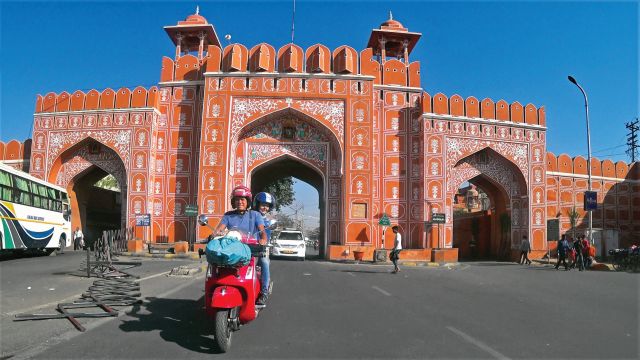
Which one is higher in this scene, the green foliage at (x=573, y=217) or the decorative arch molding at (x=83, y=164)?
the decorative arch molding at (x=83, y=164)

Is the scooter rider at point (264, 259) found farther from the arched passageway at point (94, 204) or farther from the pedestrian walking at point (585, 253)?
the arched passageway at point (94, 204)

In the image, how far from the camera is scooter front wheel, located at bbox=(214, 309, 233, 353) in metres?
4.55

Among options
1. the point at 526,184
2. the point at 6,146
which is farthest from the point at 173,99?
the point at 526,184

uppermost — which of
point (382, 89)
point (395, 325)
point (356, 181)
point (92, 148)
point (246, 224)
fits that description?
point (382, 89)

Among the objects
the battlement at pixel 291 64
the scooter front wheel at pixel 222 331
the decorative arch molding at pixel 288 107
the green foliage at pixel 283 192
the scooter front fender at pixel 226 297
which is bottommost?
the scooter front wheel at pixel 222 331

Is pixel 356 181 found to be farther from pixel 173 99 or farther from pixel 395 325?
pixel 395 325

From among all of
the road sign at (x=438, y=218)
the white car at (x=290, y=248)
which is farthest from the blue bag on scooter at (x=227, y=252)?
the road sign at (x=438, y=218)

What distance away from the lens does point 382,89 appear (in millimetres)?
27203

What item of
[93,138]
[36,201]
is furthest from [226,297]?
[93,138]

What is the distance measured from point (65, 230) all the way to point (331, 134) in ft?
44.4

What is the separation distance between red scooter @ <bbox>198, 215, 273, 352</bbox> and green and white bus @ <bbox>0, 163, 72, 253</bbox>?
43.7 feet

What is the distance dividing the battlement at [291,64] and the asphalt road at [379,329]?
18.8m

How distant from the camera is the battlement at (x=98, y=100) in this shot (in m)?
26.9

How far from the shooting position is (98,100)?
90.1 ft
